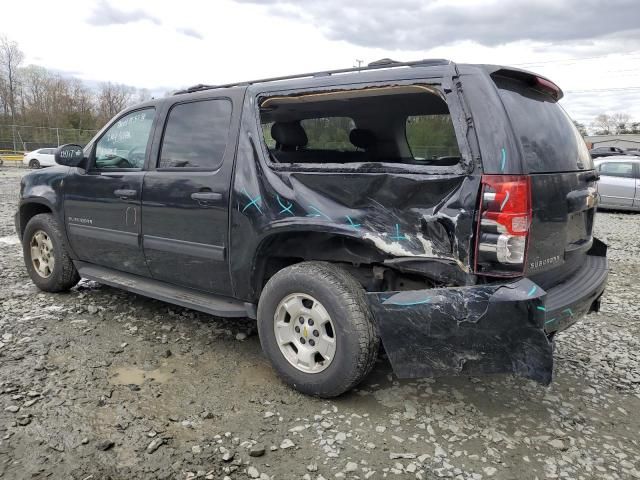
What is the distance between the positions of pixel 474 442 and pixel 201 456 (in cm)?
144

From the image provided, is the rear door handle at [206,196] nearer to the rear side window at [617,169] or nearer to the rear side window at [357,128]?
the rear side window at [357,128]

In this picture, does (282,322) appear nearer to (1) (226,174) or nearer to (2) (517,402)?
(1) (226,174)

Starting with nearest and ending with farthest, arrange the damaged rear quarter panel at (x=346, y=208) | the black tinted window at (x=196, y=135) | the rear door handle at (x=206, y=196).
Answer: the damaged rear quarter panel at (x=346, y=208) → the rear door handle at (x=206, y=196) → the black tinted window at (x=196, y=135)

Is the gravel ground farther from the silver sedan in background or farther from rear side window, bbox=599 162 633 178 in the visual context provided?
rear side window, bbox=599 162 633 178

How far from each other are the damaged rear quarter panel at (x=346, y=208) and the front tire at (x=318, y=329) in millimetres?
242

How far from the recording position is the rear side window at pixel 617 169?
12.3m

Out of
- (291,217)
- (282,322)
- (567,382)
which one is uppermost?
(291,217)

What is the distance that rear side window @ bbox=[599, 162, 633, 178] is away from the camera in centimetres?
1227

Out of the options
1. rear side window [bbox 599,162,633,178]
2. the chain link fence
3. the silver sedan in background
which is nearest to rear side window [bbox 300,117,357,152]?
the silver sedan in background

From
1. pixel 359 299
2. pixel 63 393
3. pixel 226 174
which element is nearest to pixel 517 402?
pixel 359 299

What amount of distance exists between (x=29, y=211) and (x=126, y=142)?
1.79 metres

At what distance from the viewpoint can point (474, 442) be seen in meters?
2.67

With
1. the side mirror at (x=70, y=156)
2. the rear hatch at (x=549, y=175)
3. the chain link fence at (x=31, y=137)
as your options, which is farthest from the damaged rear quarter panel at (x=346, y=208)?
the chain link fence at (x=31, y=137)

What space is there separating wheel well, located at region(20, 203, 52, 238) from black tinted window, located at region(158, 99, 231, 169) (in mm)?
2115
